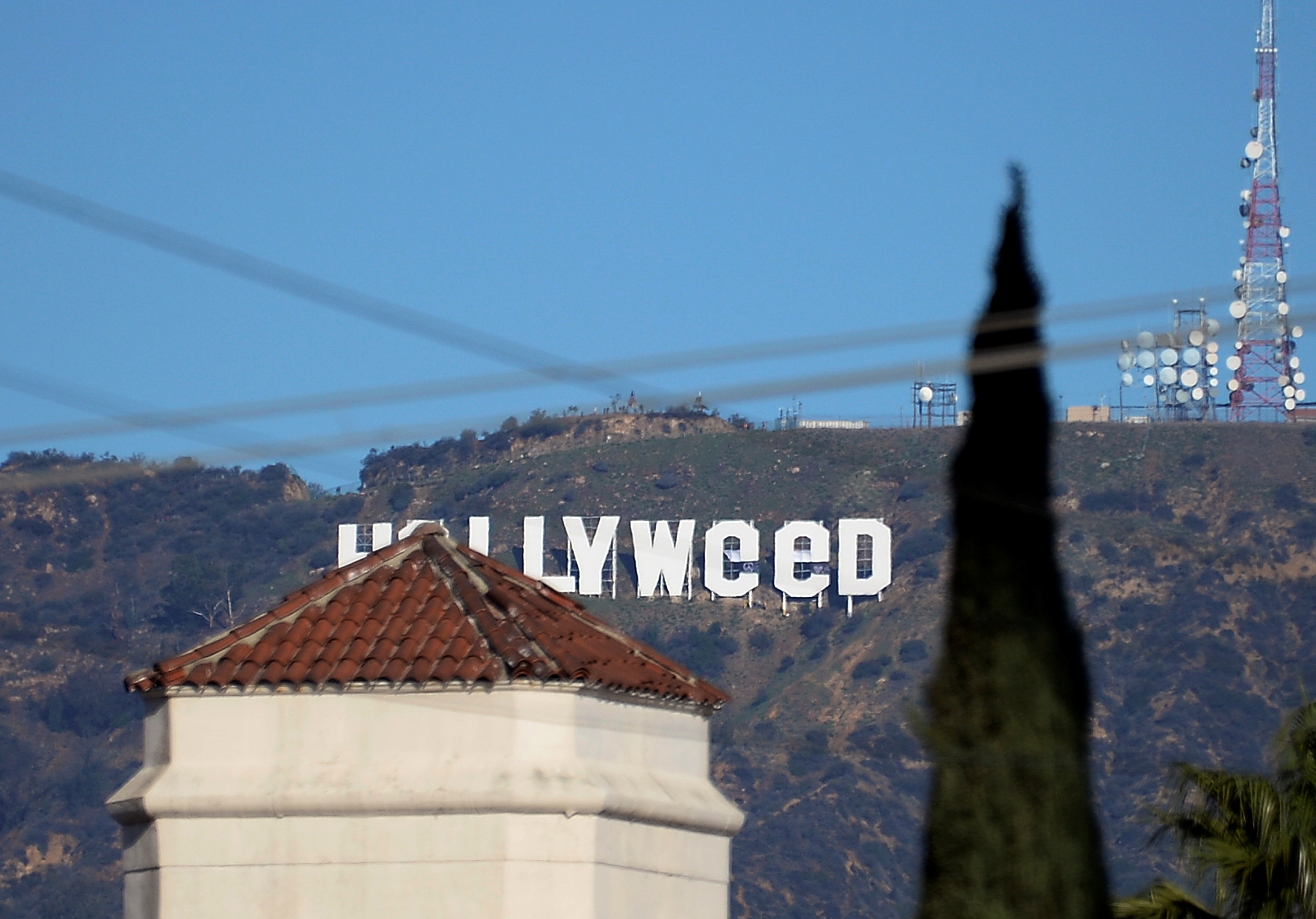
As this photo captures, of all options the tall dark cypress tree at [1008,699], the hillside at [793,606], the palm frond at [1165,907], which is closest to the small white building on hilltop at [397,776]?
the tall dark cypress tree at [1008,699]

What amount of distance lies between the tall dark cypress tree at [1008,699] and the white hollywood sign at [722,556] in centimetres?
10533

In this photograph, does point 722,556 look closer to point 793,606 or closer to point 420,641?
point 793,606

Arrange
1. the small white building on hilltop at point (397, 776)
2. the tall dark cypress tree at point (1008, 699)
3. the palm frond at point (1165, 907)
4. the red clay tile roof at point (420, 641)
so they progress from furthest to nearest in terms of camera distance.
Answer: the tall dark cypress tree at point (1008, 699)
the palm frond at point (1165, 907)
the red clay tile roof at point (420, 641)
the small white building on hilltop at point (397, 776)

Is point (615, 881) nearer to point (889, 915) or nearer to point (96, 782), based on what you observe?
point (889, 915)

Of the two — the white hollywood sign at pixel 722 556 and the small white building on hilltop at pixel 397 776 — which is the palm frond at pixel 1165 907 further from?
the white hollywood sign at pixel 722 556

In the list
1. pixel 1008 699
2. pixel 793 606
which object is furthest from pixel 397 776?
Result: pixel 793 606

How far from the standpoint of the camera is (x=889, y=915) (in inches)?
4345

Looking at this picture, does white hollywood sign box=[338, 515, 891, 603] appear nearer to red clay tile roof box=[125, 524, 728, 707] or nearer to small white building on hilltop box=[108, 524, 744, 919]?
red clay tile roof box=[125, 524, 728, 707]

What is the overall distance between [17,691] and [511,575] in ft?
429

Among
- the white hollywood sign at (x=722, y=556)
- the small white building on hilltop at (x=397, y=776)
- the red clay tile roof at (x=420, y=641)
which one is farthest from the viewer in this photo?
the white hollywood sign at (x=722, y=556)

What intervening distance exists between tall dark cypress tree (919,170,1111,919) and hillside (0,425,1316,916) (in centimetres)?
6786

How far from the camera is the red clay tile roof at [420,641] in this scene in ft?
62.0

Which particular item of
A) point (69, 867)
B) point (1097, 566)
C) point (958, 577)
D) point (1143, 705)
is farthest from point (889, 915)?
point (958, 577)

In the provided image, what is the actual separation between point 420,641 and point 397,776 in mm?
1197
